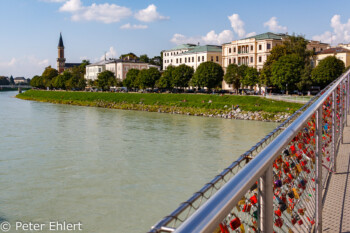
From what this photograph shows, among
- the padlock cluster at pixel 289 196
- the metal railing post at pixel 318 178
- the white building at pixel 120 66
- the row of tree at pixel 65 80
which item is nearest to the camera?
the padlock cluster at pixel 289 196

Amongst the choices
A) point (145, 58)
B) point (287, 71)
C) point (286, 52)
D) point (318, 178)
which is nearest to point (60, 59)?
point (145, 58)

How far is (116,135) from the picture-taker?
26.1m

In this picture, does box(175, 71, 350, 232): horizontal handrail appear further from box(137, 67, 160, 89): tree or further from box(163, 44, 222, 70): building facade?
box(163, 44, 222, 70): building facade

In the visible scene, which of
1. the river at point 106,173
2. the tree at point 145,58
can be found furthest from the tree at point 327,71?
the tree at point 145,58

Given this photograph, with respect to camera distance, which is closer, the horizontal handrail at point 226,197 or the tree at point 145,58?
the horizontal handrail at point 226,197

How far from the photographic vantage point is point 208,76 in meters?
67.9

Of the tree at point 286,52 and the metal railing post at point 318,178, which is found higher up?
the tree at point 286,52

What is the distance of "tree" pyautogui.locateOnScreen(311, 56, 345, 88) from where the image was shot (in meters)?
52.0

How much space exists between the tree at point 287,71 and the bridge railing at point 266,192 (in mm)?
49170

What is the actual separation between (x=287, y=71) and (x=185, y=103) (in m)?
15.3

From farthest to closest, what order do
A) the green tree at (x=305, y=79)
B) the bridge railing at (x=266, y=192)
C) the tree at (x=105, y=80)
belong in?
the tree at (x=105, y=80) → the green tree at (x=305, y=79) → the bridge railing at (x=266, y=192)

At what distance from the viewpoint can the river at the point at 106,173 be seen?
1078 centimetres

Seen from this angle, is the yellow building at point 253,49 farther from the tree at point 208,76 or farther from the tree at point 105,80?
the tree at point 105,80

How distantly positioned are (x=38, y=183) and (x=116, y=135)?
41.6 feet
